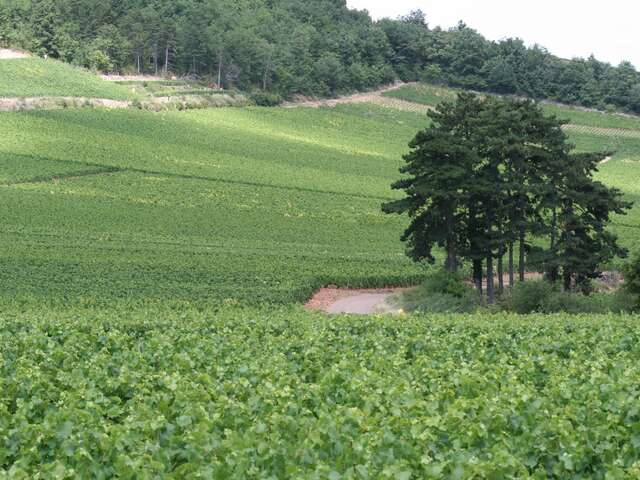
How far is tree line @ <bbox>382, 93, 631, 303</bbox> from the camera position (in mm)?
55500

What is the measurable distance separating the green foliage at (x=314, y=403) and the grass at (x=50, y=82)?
96.4m

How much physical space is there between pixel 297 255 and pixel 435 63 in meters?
132

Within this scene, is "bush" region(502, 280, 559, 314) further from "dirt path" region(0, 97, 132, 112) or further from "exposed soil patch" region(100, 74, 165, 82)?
"exposed soil patch" region(100, 74, 165, 82)

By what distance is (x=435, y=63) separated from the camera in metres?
192

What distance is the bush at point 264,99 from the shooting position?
482 feet

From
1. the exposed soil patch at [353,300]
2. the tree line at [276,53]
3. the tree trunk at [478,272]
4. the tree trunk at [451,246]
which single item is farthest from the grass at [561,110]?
the exposed soil patch at [353,300]

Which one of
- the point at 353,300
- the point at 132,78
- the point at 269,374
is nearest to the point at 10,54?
the point at 132,78

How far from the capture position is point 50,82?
12900 centimetres

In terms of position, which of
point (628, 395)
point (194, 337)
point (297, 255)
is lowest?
point (297, 255)

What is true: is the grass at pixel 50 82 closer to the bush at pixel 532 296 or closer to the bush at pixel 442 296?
the bush at pixel 442 296

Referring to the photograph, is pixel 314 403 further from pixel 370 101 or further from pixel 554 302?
pixel 370 101

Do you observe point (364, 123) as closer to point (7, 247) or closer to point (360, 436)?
point (7, 247)

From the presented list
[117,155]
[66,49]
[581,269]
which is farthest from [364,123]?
[581,269]

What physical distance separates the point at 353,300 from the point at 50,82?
82.6 m
